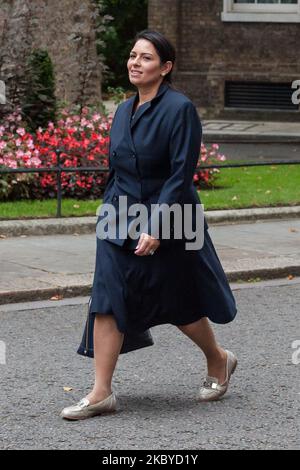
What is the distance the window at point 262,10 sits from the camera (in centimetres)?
2750

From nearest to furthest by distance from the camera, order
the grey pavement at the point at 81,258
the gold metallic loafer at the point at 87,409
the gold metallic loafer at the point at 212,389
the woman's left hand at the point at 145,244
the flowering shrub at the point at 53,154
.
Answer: the woman's left hand at the point at 145,244
the gold metallic loafer at the point at 87,409
the gold metallic loafer at the point at 212,389
the grey pavement at the point at 81,258
the flowering shrub at the point at 53,154

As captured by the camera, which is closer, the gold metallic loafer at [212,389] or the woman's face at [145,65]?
the woman's face at [145,65]

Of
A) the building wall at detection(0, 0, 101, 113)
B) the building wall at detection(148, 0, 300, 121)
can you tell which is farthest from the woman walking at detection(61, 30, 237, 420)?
the building wall at detection(148, 0, 300, 121)

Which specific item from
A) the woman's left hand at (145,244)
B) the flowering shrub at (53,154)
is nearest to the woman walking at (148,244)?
the woman's left hand at (145,244)

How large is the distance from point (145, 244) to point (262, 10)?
22.3 metres

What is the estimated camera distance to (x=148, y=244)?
6156 mm

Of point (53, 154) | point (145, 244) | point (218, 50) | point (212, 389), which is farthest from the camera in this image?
point (218, 50)

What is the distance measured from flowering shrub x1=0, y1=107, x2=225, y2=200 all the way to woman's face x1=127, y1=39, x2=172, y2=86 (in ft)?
23.3

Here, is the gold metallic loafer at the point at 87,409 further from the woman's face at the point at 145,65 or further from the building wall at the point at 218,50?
the building wall at the point at 218,50

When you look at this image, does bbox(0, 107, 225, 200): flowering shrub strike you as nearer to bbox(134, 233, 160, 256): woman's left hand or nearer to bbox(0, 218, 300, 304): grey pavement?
bbox(0, 218, 300, 304): grey pavement

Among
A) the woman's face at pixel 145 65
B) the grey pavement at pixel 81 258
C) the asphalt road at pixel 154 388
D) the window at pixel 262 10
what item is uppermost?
the woman's face at pixel 145 65

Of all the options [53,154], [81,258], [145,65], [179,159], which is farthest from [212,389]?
[53,154]

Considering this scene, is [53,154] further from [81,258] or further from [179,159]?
[179,159]
